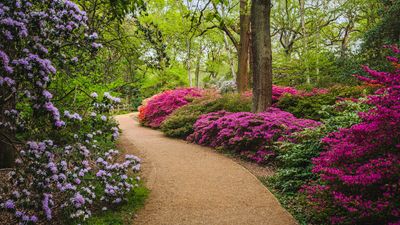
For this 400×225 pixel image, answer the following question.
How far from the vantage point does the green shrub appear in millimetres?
10773

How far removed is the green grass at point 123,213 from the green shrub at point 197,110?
19.1 ft

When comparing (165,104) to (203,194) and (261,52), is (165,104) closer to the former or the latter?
(261,52)

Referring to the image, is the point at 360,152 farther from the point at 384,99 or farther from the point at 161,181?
the point at 161,181

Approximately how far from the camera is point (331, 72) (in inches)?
620

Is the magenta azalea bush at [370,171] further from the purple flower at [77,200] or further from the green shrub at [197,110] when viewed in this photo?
the green shrub at [197,110]

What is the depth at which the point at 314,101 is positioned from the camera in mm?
9031

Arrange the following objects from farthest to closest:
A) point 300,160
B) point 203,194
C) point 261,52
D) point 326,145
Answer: point 261,52
point 300,160
point 326,145
point 203,194

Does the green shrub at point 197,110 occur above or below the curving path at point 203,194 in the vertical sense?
above

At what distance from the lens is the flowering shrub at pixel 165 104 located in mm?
13981

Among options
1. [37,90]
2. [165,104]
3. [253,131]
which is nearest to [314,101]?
[253,131]

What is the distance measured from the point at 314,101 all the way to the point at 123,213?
6.73 metres

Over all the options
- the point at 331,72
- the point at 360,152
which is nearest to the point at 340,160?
the point at 360,152

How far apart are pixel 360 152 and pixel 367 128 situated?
0.28 metres

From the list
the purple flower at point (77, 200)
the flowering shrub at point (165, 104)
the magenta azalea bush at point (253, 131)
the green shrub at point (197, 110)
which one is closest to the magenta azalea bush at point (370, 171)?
the purple flower at point (77, 200)
